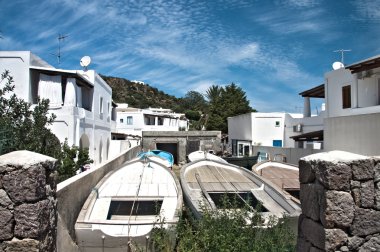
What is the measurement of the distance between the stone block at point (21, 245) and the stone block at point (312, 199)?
133 inches

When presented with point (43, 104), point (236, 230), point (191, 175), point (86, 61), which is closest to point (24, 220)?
point (236, 230)

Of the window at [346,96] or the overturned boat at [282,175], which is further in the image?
the window at [346,96]

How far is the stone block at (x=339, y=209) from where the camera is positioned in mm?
3801

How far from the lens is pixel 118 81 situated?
107375mm

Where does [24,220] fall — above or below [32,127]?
below

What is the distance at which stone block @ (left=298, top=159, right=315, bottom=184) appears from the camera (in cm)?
423

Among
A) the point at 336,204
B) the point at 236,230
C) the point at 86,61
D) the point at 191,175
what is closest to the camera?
the point at 336,204

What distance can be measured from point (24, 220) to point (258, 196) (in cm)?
771

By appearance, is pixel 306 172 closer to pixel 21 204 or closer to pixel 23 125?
pixel 21 204

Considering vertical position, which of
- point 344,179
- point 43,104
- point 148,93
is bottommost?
point 344,179

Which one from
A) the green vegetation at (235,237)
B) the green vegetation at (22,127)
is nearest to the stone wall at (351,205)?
the green vegetation at (235,237)

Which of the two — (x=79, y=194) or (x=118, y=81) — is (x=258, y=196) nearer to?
(x=79, y=194)

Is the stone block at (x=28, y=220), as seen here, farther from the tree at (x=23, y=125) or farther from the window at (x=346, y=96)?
the window at (x=346, y=96)

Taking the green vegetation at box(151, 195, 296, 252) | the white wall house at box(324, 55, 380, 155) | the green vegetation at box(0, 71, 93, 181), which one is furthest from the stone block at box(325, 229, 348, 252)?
the white wall house at box(324, 55, 380, 155)
